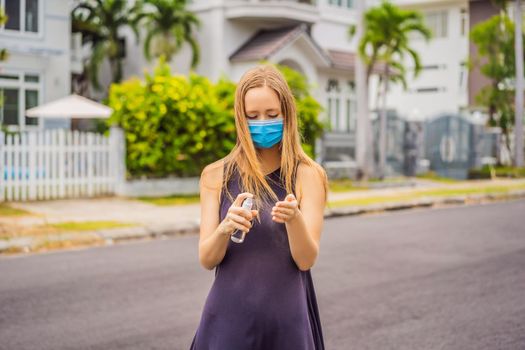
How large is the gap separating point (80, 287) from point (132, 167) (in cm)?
915

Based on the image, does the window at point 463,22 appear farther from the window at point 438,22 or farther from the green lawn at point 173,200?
the green lawn at point 173,200

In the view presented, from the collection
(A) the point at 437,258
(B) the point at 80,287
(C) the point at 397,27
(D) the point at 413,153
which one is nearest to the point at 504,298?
(A) the point at 437,258

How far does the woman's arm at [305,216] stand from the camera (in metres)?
2.52

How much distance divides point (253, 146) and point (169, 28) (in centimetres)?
2745

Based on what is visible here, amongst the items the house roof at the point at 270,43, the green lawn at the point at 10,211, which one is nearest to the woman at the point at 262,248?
the green lawn at the point at 10,211

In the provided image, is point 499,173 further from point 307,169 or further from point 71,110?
point 307,169

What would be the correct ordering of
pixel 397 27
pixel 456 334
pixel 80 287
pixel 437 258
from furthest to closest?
pixel 397 27
pixel 437 258
pixel 80 287
pixel 456 334

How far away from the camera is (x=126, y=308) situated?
22.6 ft

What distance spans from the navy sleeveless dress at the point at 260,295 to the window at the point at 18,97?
78.0ft

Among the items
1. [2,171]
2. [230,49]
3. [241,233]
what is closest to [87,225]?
[2,171]

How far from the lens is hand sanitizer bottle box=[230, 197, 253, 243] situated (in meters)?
2.51

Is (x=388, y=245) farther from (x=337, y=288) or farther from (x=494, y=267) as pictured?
(x=337, y=288)

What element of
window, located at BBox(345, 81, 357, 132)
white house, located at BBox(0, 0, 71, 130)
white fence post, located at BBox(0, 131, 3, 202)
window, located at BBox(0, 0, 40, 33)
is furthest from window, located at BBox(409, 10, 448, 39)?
white fence post, located at BBox(0, 131, 3, 202)

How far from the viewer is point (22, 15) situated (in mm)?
25750
